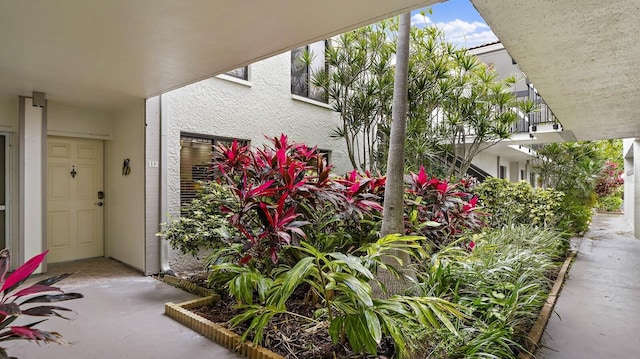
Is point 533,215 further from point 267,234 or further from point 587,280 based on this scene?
point 267,234

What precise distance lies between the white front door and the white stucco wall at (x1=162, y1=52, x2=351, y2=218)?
63.6 inches

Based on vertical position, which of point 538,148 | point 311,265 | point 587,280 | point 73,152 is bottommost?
point 587,280

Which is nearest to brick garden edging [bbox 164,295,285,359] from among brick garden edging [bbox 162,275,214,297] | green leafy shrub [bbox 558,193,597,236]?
brick garden edging [bbox 162,275,214,297]

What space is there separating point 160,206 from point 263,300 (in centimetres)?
338

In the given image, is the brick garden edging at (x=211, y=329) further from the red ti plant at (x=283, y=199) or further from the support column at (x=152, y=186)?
the support column at (x=152, y=186)

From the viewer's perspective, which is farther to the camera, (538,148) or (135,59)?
(538,148)

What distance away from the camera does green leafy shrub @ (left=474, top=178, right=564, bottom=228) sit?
280 inches

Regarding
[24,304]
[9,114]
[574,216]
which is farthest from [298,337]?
[574,216]

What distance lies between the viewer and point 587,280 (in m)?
5.70

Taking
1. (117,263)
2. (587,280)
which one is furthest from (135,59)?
(587,280)

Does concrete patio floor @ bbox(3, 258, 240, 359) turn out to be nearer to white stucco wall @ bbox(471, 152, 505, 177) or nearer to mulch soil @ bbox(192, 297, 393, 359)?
mulch soil @ bbox(192, 297, 393, 359)

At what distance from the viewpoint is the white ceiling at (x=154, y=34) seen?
274 cm

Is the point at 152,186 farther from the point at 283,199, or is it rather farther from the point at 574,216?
the point at 574,216

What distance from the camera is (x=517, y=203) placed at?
24.1ft
